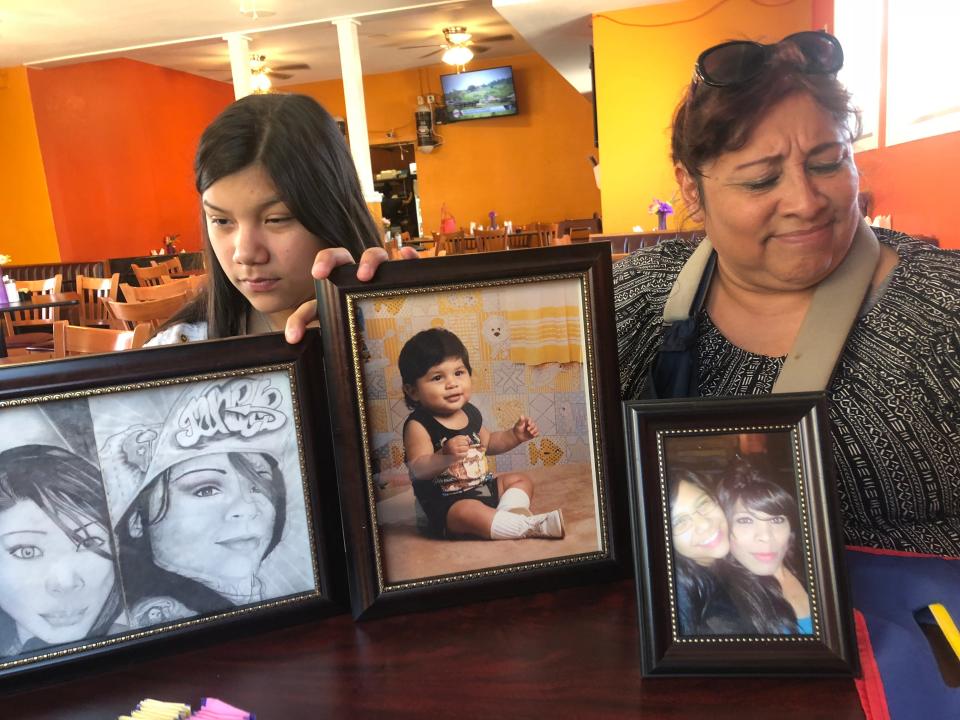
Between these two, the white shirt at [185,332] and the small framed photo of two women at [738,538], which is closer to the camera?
the small framed photo of two women at [738,538]

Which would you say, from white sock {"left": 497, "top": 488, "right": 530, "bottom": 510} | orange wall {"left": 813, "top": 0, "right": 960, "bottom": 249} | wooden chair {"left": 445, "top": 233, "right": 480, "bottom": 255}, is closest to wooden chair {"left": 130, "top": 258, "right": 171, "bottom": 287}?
wooden chair {"left": 445, "top": 233, "right": 480, "bottom": 255}

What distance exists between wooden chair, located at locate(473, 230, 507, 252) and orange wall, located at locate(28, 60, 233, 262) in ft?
11.2

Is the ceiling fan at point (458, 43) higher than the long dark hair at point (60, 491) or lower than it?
higher

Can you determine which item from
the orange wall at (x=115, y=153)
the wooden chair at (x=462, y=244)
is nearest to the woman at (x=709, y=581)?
the orange wall at (x=115, y=153)

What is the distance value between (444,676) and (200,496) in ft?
0.89

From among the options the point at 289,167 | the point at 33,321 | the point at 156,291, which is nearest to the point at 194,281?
the point at 156,291

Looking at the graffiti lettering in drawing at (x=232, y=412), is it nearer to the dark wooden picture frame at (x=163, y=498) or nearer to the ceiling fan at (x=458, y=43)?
the dark wooden picture frame at (x=163, y=498)

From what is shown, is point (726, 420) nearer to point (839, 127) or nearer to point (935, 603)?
point (935, 603)

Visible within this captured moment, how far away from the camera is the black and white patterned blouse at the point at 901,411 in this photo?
0.90 m

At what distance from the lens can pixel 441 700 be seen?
59cm

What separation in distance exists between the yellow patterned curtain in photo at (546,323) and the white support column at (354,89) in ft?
25.5

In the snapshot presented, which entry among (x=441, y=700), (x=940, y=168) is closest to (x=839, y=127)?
(x=441, y=700)

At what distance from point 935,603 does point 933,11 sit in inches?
143

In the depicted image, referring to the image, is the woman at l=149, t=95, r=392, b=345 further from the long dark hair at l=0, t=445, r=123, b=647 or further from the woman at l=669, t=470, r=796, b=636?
→ the woman at l=669, t=470, r=796, b=636
